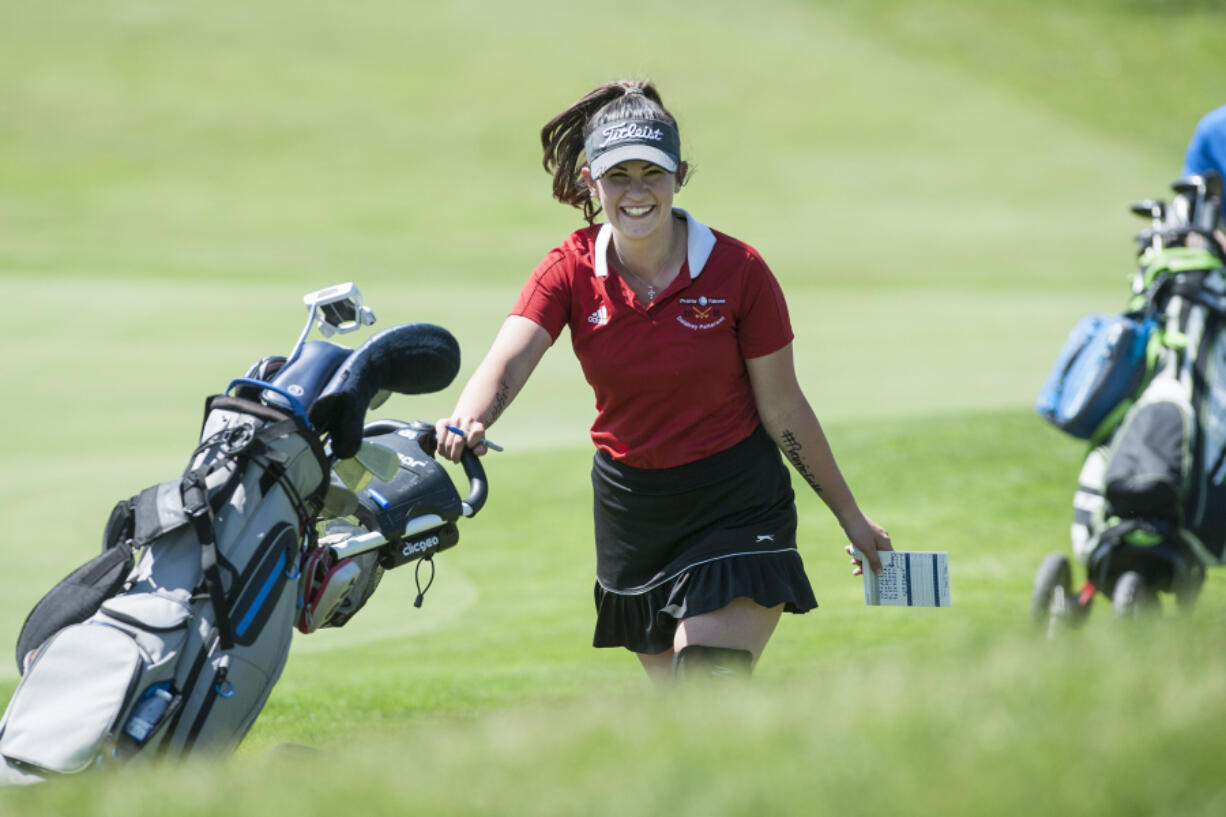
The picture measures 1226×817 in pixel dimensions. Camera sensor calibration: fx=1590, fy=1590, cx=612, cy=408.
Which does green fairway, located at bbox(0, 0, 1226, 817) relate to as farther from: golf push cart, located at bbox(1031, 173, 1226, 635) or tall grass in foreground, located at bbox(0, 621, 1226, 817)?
golf push cart, located at bbox(1031, 173, 1226, 635)

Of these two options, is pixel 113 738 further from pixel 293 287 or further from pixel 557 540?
pixel 293 287

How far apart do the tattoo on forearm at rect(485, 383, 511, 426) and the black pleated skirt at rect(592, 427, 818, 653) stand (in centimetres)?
38

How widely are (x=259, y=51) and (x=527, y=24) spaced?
6412 millimetres

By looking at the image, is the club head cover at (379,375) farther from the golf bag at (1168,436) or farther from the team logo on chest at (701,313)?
the golf bag at (1168,436)

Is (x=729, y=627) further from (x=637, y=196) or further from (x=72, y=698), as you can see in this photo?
(x=72, y=698)

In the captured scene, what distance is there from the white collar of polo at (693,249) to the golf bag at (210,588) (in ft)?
2.05

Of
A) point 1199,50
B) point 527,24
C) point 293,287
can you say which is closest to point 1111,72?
point 1199,50

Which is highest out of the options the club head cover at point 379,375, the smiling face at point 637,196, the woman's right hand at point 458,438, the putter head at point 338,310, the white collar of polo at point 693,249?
the smiling face at point 637,196

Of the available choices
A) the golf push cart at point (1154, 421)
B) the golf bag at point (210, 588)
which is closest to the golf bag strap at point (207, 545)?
the golf bag at point (210, 588)

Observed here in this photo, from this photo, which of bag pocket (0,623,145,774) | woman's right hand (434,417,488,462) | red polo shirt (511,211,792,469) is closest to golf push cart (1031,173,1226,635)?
red polo shirt (511,211,792,469)

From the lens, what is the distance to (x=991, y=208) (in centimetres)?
2964

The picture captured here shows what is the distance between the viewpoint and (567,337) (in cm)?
1664

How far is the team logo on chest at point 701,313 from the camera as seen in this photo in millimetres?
4031

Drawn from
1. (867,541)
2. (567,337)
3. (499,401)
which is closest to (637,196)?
(499,401)
